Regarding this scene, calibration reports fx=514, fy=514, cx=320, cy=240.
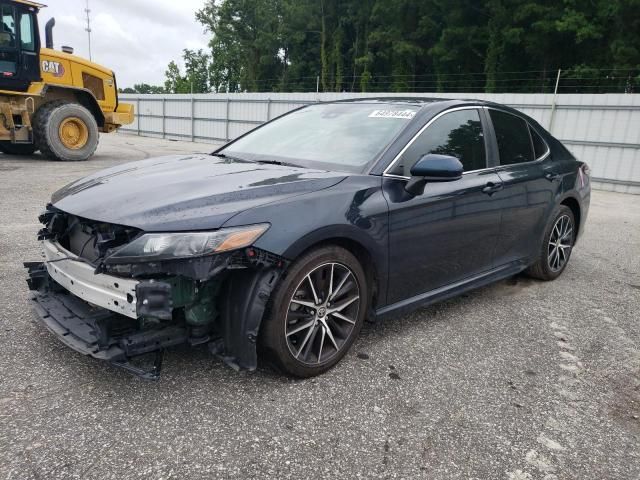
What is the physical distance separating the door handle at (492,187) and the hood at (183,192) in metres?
1.21

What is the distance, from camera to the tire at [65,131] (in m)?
11.2

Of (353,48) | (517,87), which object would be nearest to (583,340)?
(517,87)

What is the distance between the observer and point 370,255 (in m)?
2.86

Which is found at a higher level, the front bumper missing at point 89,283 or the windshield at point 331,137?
the windshield at point 331,137

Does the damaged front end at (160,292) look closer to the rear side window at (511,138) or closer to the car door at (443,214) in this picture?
the car door at (443,214)

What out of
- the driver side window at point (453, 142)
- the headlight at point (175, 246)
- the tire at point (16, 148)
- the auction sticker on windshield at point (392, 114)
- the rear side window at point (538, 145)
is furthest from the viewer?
the tire at point (16, 148)

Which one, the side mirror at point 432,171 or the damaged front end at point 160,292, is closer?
the damaged front end at point 160,292

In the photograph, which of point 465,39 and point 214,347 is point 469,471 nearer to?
point 214,347

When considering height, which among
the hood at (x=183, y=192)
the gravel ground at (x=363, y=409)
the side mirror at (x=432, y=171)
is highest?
the side mirror at (x=432, y=171)

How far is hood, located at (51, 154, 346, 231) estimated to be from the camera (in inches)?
92.5

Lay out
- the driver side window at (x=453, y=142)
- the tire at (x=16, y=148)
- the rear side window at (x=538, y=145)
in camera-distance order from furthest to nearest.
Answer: the tire at (x=16, y=148) < the rear side window at (x=538, y=145) < the driver side window at (x=453, y=142)

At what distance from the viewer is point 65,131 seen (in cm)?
1189

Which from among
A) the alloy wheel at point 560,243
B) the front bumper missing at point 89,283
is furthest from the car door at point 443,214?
the front bumper missing at point 89,283

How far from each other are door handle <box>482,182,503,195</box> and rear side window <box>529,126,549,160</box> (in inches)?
34.6
